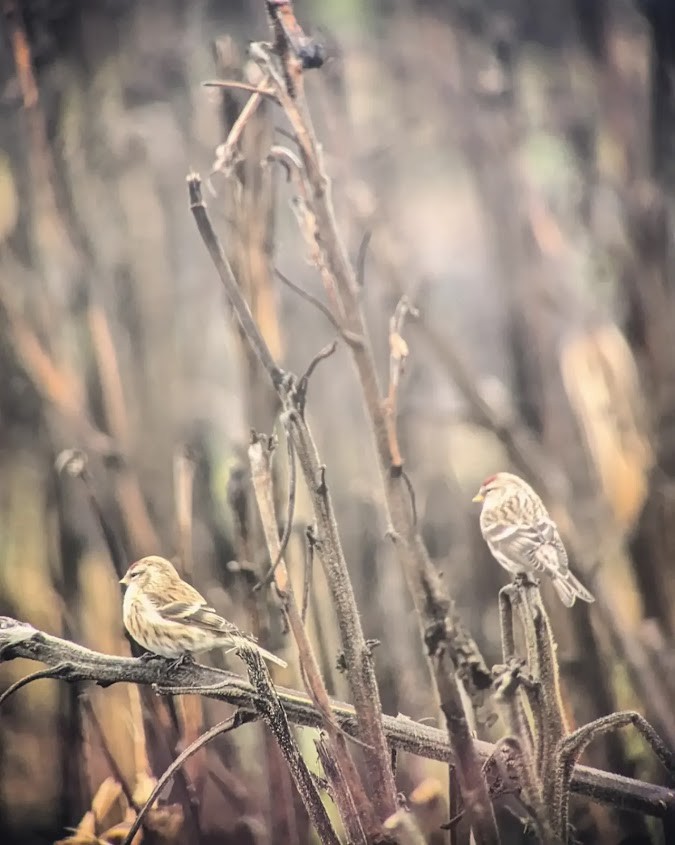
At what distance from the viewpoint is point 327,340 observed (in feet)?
4.08

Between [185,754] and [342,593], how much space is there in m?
0.30

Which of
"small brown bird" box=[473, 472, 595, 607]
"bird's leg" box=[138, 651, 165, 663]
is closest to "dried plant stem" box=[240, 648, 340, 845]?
"bird's leg" box=[138, 651, 165, 663]

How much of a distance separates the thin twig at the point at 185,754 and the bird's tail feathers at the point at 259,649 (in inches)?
3.2

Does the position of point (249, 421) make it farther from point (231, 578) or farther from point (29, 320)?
point (29, 320)

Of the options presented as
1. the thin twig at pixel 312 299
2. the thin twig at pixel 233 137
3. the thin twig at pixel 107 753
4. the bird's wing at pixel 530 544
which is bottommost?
the thin twig at pixel 107 753

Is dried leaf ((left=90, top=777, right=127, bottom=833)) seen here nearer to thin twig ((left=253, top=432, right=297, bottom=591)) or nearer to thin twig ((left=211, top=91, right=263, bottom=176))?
thin twig ((left=253, top=432, right=297, bottom=591))

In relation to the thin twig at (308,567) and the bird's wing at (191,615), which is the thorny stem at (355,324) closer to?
the thin twig at (308,567)

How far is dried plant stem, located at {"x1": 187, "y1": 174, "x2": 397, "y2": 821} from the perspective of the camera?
1.14 meters

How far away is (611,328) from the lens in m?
1.35

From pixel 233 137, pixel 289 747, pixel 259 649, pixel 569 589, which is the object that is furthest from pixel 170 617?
pixel 233 137

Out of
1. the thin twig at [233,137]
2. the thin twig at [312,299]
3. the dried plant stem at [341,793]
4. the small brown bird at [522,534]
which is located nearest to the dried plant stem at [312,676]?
the dried plant stem at [341,793]

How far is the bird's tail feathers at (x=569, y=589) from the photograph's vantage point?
4.01 feet

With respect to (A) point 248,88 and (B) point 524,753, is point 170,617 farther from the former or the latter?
(A) point 248,88

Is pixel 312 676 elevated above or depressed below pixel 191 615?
below
